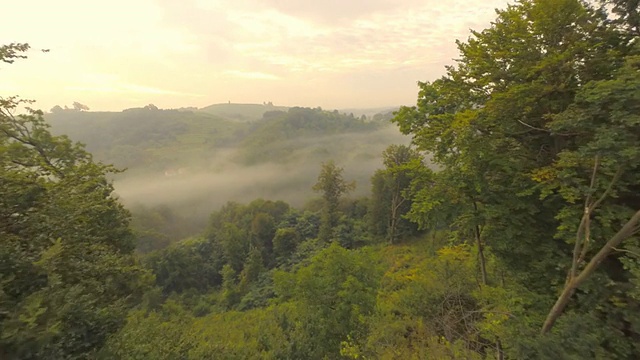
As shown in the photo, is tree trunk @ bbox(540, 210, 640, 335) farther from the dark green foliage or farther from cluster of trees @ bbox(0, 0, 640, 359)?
the dark green foliage

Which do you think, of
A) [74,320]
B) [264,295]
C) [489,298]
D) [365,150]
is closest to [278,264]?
[264,295]

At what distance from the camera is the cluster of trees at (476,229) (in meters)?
6.91

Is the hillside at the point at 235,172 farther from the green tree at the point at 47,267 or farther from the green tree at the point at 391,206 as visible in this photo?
the green tree at the point at 47,267

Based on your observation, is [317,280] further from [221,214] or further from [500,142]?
[221,214]

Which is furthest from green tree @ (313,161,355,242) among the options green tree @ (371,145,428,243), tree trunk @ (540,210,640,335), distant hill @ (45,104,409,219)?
distant hill @ (45,104,409,219)

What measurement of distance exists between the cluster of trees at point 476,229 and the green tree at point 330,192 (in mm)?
31372

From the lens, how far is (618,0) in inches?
380

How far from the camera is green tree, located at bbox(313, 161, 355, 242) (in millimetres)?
50094

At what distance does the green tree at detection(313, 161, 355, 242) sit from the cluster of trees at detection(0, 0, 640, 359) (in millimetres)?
31372

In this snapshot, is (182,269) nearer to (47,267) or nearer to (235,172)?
(47,267)

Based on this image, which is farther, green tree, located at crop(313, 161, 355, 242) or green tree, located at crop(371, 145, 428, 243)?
green tree, located at crop(313, 161, 355, 242)

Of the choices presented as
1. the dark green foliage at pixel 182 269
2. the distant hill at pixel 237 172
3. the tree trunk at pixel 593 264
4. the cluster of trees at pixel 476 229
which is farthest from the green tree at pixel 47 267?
the distant hill at pixel 237 172

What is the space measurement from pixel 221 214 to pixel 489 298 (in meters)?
74.1

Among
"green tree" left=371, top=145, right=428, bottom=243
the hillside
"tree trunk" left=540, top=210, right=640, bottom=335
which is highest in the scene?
"tree trunk" left=540, top=210, right=640, bottom=335
